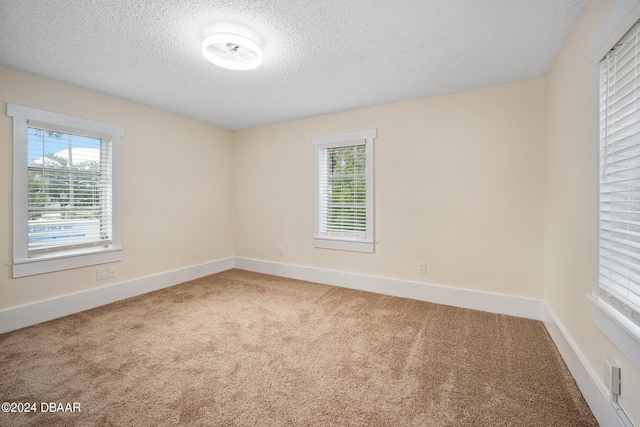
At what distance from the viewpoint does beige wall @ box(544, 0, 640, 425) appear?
5.14ft

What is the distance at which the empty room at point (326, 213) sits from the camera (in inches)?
62.5

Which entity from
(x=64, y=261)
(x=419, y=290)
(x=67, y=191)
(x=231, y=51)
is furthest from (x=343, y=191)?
(x=64, y=261)

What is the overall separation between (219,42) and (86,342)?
2.70 metres

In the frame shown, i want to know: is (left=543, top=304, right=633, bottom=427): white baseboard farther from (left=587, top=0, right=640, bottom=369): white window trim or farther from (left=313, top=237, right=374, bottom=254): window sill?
(left=313, top=237, right=374, bottom=254): window sill

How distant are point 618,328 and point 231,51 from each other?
Result: 300 cm

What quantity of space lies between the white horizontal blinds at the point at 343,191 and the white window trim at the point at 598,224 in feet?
8.01

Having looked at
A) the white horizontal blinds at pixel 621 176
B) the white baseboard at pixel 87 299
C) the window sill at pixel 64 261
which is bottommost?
the white baseboard at pixel 87 299

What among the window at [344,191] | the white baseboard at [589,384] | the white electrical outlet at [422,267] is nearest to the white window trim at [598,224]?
the white baseboard at [589,384]

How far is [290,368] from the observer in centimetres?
201

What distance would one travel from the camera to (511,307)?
2.95m

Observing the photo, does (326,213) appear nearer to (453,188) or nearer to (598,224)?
(453,188)

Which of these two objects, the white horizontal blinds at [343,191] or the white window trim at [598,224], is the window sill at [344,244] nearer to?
the white horizontal blinds at [343,191]

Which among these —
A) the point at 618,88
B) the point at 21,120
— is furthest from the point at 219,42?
the point at 618,88

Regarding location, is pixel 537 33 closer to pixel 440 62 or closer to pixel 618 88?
pixel 440 62
